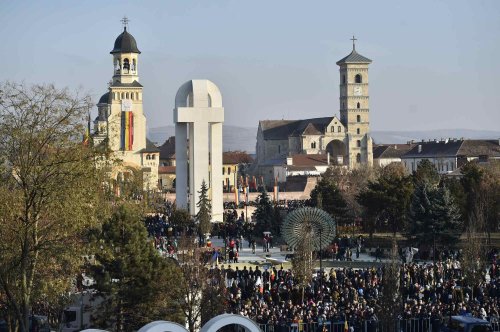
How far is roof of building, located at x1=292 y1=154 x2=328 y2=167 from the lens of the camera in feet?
422

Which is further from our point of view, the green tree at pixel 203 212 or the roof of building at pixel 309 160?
the roof of building at pixel 309 160

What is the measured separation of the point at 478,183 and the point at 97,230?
35.6m

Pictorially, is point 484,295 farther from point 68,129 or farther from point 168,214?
point 168,214

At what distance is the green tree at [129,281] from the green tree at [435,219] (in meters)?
21.1

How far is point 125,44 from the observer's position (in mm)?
119812

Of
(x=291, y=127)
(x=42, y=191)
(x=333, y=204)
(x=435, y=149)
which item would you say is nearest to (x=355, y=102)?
(x=291, y=127)

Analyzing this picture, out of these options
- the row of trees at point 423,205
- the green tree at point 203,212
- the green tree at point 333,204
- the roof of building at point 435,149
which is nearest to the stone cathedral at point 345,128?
the roof of building at point 435,149

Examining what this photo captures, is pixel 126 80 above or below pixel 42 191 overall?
above

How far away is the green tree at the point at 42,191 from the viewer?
24734 mm

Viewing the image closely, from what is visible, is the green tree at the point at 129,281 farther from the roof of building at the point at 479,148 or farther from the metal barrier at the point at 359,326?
the roof of building at the point at 479,148

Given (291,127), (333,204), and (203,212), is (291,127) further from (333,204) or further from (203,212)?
(203,212)

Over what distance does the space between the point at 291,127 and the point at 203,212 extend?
80773 mm

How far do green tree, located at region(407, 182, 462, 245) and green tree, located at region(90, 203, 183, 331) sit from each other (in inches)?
830

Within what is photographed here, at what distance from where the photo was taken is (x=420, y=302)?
3322 cm
